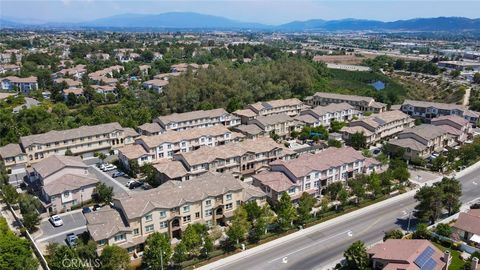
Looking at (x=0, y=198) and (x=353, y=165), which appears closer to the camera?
(x=0, y=198)

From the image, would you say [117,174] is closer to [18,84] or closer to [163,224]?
[163,224]

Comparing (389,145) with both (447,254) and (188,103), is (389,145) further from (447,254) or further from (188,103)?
(188,103)

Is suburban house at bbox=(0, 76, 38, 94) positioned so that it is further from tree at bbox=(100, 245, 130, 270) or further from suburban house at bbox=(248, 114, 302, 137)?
tree at bbox=(100, 245, 130, 270)

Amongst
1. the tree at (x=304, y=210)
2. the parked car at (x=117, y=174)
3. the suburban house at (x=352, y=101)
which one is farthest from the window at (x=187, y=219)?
the suburban house at (x=352, y=101)

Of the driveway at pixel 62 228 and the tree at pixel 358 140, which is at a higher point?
the tree at pixel 358 140

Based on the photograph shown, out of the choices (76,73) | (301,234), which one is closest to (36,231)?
(301,234)

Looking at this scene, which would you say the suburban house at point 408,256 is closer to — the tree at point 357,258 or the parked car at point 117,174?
the tree at point 357,258
